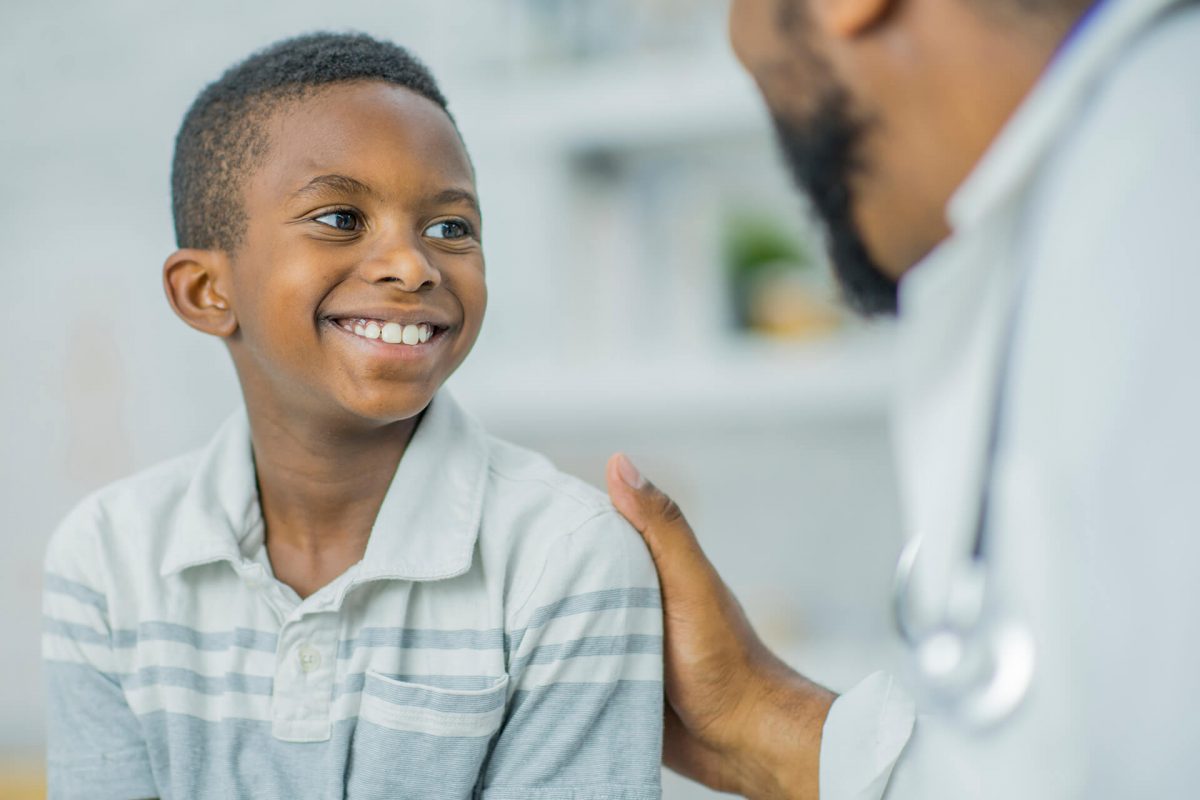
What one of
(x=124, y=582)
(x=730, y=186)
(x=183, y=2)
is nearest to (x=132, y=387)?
(x=183, y=2)

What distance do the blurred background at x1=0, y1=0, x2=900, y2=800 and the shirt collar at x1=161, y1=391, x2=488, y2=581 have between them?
4.37 feet

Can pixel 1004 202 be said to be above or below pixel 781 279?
below

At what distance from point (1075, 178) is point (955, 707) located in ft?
0.97

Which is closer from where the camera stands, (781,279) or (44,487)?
(781,279)

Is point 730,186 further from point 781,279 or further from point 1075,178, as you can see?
point 1075,178

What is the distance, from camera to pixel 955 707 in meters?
0.67

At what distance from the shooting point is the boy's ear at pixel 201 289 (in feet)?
2.97

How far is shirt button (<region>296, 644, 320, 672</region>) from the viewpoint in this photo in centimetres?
85

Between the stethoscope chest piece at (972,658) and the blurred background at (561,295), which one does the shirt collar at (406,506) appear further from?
the blurred background at (561,295)

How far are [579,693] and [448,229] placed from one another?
1.14 feet

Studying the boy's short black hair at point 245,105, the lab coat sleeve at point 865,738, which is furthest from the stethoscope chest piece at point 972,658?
the boy's short black hair at point 245,105

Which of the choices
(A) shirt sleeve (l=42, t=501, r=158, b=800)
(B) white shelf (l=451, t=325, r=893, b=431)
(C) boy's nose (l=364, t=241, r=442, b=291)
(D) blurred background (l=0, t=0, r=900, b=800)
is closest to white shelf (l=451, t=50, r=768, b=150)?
(D) blurred background (l=0, t=0, r=900, b=800)

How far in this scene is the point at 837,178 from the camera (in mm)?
787

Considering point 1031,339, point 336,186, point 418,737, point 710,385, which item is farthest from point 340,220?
point 710,385
